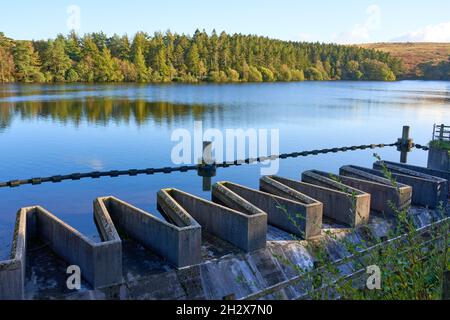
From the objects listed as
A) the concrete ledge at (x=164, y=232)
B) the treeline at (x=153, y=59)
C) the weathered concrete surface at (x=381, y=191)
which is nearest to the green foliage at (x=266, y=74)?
the treeline at (x=153, y=59)

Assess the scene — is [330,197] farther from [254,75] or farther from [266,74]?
[266,74]

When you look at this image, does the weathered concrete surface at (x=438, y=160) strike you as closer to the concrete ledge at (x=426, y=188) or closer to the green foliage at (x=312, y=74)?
the concrete ledge at (x=426, y=188)

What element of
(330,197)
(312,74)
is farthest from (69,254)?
(312,74)

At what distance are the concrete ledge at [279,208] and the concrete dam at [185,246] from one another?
0.05 metres

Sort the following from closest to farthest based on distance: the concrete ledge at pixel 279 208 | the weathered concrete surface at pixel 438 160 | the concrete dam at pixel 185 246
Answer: the concrete dam at pixel 185 246 → the concrete ledge at pixel 279 208 → the weathered concrete surface at pixel 438 160

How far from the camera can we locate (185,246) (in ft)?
48.4

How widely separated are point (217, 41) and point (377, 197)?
149103mm

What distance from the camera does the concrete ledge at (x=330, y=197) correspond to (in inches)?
771

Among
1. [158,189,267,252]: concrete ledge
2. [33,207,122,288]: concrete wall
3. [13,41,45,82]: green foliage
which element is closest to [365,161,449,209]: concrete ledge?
[158,189,267,252]: concrete ledge

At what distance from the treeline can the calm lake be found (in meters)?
46.0

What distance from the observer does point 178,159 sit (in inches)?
1560

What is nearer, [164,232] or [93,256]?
[93,256]

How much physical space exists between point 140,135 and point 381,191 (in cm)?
3346

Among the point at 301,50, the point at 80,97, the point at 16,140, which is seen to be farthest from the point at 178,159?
the point at 301,50
